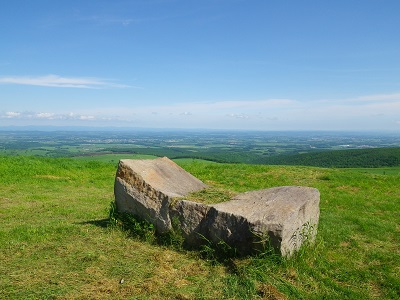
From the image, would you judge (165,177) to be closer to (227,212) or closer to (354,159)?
(227,212)

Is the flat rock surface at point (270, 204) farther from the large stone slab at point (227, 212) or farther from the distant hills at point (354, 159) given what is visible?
the distant hills at point (354, 159)

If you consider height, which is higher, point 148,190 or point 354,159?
point 148,190

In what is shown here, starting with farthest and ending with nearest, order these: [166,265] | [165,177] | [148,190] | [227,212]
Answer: [165,177] < [148,190] < [227,212] < [166,265]

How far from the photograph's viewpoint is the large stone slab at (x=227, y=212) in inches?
300

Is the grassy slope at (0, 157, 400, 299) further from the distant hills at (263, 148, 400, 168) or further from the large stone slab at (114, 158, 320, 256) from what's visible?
the distant hills at (263, 148, 400, 168)

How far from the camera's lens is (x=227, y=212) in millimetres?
8086

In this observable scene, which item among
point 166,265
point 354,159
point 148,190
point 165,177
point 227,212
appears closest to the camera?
point 166,265

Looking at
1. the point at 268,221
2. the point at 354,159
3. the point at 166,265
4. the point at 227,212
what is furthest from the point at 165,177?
the point at 354,159

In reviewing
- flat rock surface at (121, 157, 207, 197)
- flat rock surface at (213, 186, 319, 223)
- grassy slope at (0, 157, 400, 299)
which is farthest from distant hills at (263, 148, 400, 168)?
flat rock surface at (213, 186, 319, 223)

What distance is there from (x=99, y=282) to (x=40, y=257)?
206 centimetres

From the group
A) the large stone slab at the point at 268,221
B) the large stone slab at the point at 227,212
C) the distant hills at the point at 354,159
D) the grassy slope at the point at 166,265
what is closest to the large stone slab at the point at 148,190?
the large stone slab at the point at 227,212

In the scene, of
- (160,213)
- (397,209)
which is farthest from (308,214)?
(397,209)

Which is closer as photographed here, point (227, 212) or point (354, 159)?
point (227, 212)

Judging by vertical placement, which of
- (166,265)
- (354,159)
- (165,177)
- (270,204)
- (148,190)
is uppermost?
(165,177)
